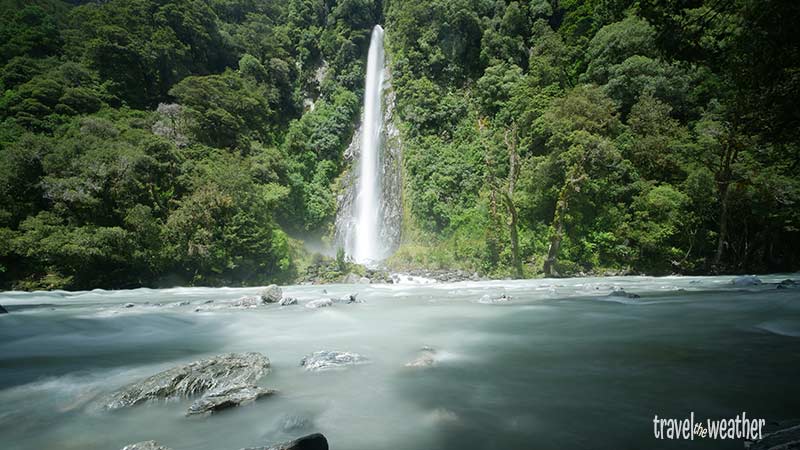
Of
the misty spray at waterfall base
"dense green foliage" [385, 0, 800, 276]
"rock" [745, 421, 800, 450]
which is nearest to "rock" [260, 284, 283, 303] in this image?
"rock" [745, 421, 800, 450]

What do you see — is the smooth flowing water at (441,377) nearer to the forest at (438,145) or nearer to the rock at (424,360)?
the rock at (424,360)

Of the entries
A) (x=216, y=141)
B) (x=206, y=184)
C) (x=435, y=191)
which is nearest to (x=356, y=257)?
(x=435, y=191)

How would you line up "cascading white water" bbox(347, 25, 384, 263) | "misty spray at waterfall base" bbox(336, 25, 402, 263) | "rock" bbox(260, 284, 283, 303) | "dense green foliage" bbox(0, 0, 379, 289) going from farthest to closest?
"cascading white water" bbox(347, 25, 384, 263)
"misty spray at waterfall base" bbox(336, 25, 402, 263)
"dense green foliage" bbox(0, 0, 379, 289)
"rock" bbox(260, 284, 283, 303)

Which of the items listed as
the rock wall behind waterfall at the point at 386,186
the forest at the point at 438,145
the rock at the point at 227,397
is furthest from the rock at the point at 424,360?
the rock wall behind waterfall at the point at 386,186

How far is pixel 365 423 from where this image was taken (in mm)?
2639

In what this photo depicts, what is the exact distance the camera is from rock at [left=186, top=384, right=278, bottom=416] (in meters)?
2.83

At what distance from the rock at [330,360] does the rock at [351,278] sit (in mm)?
14887

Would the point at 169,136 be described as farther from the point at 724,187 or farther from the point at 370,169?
the point at 724,187

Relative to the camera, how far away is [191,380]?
3273mm

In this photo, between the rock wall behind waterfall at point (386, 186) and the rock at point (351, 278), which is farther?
the rock wall behind waterfall at point (386, 186)

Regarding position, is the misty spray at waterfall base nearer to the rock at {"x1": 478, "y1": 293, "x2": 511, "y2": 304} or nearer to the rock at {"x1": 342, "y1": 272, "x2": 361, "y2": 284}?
the rock at {"x1": 342, "y1": 272, "x2": 361, "y2": 284}

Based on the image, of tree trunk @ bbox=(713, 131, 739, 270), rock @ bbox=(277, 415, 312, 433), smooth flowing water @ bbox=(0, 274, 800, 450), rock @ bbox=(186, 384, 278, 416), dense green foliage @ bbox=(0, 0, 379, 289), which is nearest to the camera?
smooth flowing water @ bbox=(0, 274, 800, 450)

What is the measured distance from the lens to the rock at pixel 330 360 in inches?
157

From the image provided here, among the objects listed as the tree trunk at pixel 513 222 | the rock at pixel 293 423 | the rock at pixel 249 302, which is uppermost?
the tree trunk at pixel 513 222
